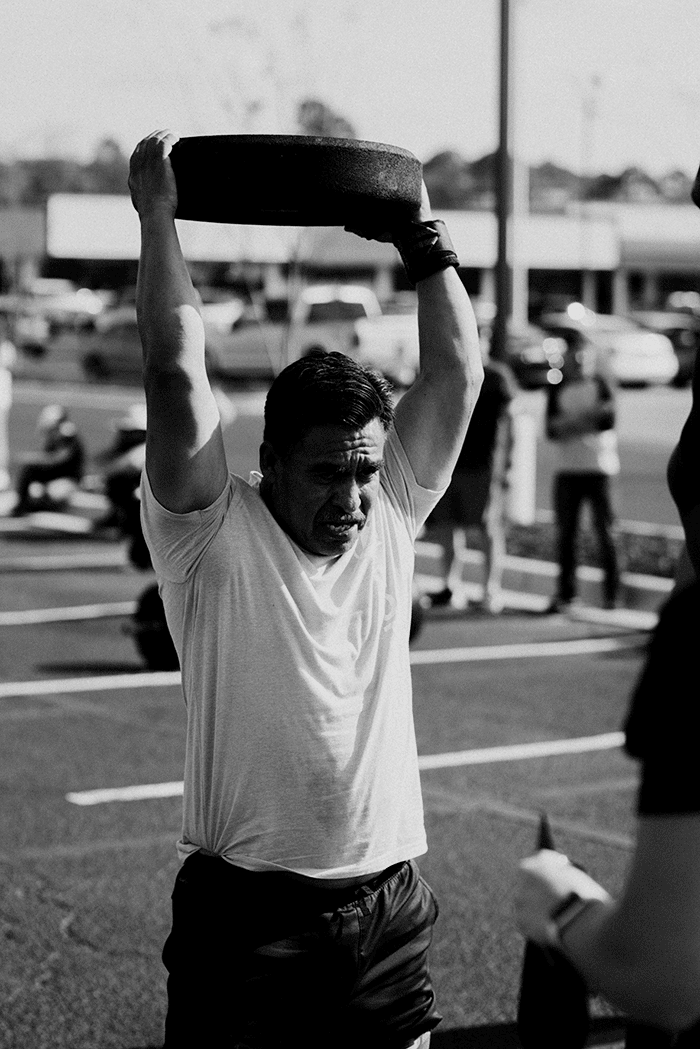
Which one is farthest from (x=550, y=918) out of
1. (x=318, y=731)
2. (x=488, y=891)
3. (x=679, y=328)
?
(x=679, y=328)

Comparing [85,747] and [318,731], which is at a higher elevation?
[318,731]

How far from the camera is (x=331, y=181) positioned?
2924 millimetres

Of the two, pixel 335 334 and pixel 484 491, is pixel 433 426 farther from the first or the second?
pixel 335 334

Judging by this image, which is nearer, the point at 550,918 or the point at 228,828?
the point at 550,918

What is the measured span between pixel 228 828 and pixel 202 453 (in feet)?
2.20

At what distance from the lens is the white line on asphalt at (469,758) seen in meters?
6.88

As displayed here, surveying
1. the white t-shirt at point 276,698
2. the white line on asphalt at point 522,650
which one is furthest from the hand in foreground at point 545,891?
the white line on asphalt at point 522,650

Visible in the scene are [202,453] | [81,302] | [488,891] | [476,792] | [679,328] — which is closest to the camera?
[202,453]

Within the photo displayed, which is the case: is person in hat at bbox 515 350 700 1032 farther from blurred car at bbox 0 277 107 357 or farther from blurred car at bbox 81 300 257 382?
blurred car at bbox 0 277 107 357

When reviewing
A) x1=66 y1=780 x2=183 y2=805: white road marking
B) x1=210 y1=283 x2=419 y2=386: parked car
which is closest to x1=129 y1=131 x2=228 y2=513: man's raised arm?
x1=66 y1=780 x2=183 y2=805: white road marking

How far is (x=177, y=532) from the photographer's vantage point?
287 centimetres

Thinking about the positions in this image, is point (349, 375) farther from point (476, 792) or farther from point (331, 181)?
point (476, 792)

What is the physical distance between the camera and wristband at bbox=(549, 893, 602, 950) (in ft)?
6.54

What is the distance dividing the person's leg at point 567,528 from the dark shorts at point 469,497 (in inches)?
20.2
